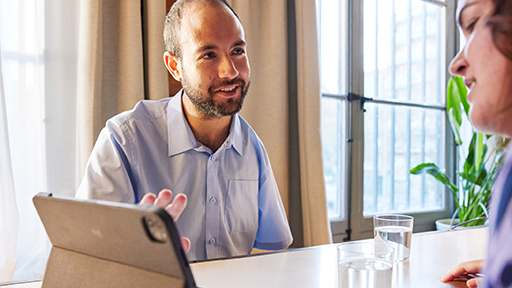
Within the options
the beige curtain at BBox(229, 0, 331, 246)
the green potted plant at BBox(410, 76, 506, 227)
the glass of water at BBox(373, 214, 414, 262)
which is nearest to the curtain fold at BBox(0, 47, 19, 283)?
the beige curtain at BBox(229, 0, 331, 246)

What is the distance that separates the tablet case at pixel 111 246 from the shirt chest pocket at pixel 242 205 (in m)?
0.86

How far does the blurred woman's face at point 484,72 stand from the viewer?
1.25ft

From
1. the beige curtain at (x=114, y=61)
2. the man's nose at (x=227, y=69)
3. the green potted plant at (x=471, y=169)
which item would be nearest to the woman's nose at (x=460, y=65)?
the man's nose at (x=227, y=69)

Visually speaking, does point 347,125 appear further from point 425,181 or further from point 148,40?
point 148,40

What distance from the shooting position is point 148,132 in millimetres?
1281

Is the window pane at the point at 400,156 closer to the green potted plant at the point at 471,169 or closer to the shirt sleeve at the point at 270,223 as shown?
the green potted plant at the point at 471,169

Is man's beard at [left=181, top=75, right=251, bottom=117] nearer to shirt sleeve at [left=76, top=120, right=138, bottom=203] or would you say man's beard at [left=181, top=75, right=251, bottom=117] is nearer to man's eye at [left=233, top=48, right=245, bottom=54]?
man's eye at [left=233, top=48, right=245, bottom=54]

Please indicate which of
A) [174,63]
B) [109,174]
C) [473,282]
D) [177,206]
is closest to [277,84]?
[174,63]

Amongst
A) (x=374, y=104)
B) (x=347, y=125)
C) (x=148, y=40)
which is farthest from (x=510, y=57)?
(x=374, y=104)

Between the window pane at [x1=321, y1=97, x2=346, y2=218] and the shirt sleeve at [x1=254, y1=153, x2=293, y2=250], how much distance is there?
1450 mm

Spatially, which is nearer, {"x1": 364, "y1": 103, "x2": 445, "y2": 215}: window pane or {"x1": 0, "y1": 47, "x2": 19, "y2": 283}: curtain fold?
{"x1": 0, "y1": 47, "x2": 19, "y2": 283}: curtain fold

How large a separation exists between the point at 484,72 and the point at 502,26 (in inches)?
1.7

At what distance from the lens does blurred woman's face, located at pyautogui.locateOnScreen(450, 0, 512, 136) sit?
0.38 m

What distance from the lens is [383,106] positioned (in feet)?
10.0
